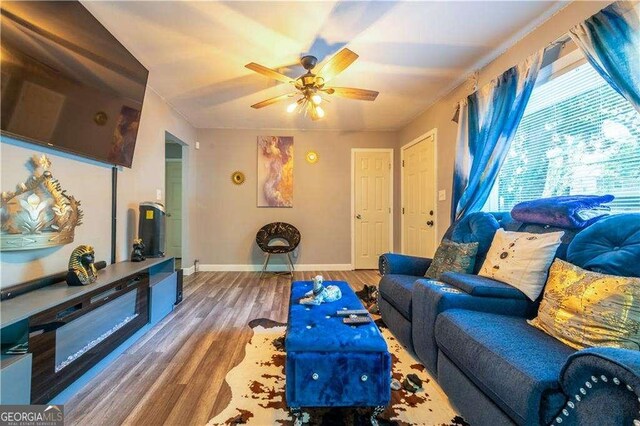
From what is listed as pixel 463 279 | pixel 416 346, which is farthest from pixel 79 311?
pixel 463 279

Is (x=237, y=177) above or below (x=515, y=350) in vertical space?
above

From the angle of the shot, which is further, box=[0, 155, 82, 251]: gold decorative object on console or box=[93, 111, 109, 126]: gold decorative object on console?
box=[93, 111, 109, 126]: gold decorative object on console

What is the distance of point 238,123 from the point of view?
15.1 ft

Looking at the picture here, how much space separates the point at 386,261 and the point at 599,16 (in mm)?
2156

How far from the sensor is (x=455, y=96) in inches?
128

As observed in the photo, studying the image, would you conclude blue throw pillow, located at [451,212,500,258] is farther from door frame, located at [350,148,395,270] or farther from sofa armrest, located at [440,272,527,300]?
door frame, located at [350,148,395,270]

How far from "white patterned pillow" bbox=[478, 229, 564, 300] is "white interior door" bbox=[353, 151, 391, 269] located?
3.08m

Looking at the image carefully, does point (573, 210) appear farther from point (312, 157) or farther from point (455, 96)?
Answer: point (312, 157)

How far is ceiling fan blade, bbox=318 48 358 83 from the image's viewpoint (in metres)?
2.11

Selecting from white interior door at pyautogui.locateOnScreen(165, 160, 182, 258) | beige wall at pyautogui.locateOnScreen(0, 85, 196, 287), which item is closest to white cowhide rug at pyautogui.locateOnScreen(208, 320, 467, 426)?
beige wall at pyautogui.locateOnScreen(0, 85, 196, 287)

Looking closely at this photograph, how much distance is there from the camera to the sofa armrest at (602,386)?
762 millimetres

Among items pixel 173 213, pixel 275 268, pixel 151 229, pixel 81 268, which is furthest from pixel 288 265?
pixel 81 268

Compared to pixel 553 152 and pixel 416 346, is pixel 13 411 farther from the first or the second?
pixel 553 152
